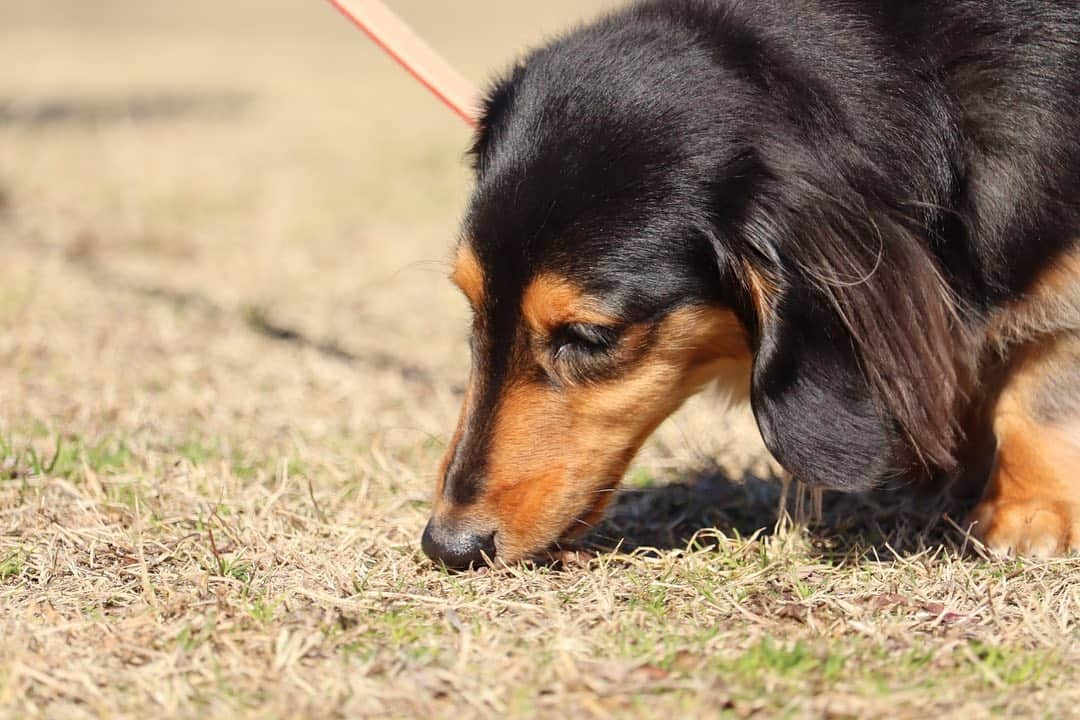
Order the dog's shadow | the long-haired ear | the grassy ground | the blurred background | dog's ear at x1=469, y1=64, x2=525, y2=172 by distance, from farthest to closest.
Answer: the blurred background < the dog's shadow < dog's ear at x1=469, y1=64, x2=525, y2=172 < the long-haired ear < the grassy ground

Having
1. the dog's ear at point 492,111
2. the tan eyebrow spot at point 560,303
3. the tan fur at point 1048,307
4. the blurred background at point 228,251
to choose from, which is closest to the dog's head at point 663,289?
the tan eyebrow spot at point 560,303

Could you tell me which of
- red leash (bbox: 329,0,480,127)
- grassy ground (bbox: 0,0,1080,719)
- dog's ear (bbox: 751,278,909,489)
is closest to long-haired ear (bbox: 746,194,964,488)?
dog's ear (bbox: 751,278,909,489)

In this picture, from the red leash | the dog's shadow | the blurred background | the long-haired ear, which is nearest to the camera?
the long-haired ear

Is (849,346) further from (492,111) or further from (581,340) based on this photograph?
(492,111)

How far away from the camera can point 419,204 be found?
26.7 feet

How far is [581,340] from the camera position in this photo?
2814 mm

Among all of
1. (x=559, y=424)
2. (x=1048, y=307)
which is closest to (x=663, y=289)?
(x=559, y=424)

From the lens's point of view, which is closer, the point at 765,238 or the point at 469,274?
the point at 765,238

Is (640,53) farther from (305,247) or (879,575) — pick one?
(305,247)

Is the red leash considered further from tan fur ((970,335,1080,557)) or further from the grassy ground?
tan fur ((970,335,1080,557))

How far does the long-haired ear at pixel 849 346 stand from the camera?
2.68m

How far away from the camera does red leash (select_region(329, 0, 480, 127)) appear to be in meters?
3.60

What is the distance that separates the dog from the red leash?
60 cm

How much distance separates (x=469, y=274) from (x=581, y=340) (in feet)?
1.01
